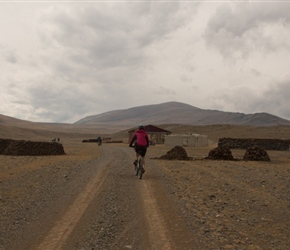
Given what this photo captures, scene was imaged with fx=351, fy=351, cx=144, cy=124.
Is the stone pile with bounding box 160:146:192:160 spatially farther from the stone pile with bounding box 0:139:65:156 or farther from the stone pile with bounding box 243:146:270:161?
the stone pile with bounding box 0:139:65:156

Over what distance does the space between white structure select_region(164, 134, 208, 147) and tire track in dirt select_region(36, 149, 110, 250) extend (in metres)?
46.4

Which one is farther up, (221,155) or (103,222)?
(221,155)

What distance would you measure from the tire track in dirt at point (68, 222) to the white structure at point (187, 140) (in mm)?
46442

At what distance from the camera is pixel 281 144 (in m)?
50.2

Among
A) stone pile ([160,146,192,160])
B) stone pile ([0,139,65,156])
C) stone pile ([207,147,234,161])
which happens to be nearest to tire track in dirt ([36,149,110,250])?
stone pile ([160,146,192,160])

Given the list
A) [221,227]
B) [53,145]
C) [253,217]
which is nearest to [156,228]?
[221,227]

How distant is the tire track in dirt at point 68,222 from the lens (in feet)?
21.1

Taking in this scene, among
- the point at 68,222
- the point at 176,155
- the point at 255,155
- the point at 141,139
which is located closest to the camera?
the point at 68,222

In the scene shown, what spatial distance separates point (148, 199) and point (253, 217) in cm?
298

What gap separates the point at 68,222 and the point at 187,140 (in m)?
51.2

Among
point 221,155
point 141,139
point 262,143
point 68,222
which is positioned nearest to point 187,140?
point 262,143

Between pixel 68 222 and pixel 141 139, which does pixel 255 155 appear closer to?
pixel 141 139

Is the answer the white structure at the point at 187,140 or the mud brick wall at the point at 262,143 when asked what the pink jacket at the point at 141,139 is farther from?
→ the white structure at the point at 187,140

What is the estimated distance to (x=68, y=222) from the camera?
7777mm
